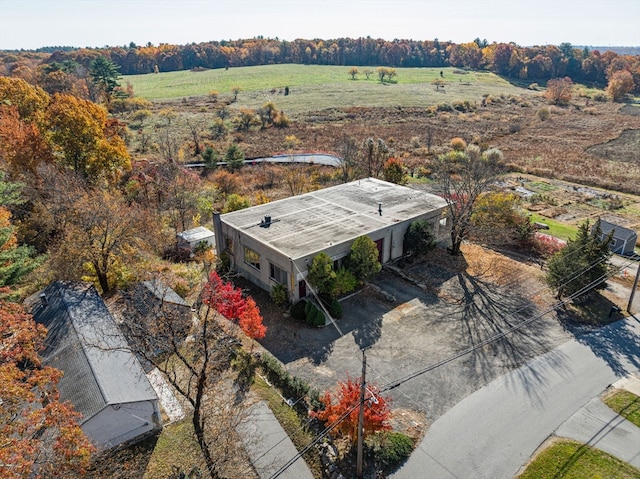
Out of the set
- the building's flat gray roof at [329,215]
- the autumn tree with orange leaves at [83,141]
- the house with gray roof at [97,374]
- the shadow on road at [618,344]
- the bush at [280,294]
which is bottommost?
the shadow on road at [618,344]

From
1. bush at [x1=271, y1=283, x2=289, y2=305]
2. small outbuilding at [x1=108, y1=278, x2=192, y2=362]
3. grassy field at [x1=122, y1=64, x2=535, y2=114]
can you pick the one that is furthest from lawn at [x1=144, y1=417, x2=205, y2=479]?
grassy field at [x1=122, y1=64, x2=535, y2=114]

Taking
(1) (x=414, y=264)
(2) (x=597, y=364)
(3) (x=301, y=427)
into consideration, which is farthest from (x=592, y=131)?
(3) (x=301, y=427)

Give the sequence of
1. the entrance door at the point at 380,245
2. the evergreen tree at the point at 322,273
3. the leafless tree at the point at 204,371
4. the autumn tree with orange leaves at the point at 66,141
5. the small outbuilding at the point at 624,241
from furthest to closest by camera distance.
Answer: the autumn tree with orange leaves at the point at 66,141 → the small outbuilding at the point at 624,241 → the entrance door at the point at 380,245 → the evergreen tree at the point at 322,273 → the leafless tree at the point at 204,371

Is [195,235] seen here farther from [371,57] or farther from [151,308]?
[371,57]

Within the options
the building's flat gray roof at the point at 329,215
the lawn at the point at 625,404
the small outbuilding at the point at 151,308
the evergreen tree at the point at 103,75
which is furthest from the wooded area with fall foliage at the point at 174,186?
the lawn at the point at 625,404

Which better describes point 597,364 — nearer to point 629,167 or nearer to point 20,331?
point 20,331

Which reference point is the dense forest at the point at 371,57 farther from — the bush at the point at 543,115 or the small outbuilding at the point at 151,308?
the small outbuilding at the point at 151,308
